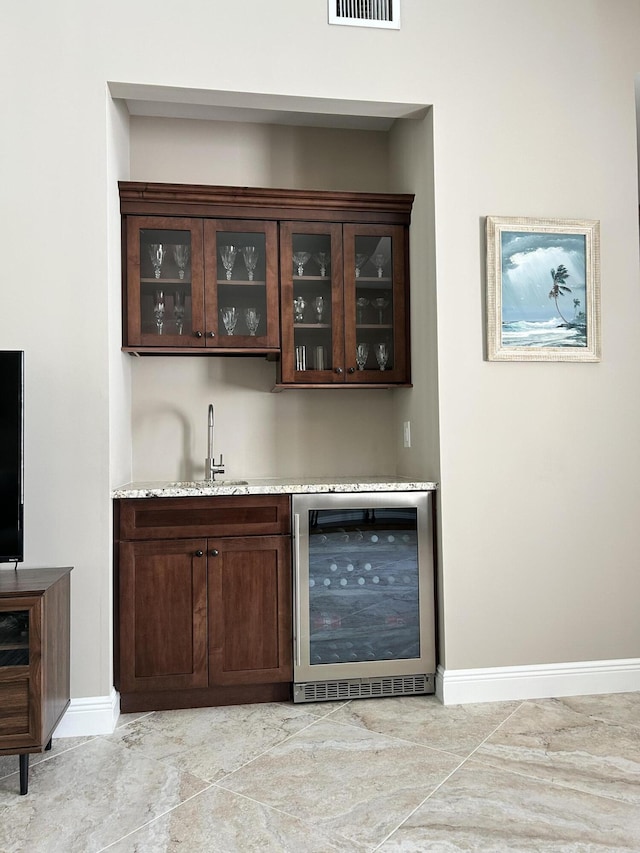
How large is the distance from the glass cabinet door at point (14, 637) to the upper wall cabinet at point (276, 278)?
1.27 metres

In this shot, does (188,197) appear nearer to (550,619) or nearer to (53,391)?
(53,391)

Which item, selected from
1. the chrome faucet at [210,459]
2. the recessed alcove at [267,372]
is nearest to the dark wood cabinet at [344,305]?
the recessed alcove at [267,372]

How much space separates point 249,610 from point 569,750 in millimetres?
1351

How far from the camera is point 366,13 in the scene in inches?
119

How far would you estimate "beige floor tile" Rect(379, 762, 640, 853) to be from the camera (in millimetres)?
1911

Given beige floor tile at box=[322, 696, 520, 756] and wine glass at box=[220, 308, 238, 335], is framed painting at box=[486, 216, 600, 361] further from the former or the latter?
beige floor tile at box=[322, 696, 520, 756]

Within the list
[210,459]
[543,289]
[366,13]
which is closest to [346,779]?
[210,459]

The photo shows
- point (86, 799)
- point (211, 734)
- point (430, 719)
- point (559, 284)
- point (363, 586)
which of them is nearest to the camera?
point (86, 799)

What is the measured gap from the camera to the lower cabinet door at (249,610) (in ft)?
9.56

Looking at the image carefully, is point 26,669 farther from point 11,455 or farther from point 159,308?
point 159,308

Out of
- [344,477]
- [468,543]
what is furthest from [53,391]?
[468,543]

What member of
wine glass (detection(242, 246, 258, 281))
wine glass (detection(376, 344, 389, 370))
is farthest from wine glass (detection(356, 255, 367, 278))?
wine glass (detection(242, 246, 258, 281))

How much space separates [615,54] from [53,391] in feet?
9.73

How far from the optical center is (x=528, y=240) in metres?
3.09
